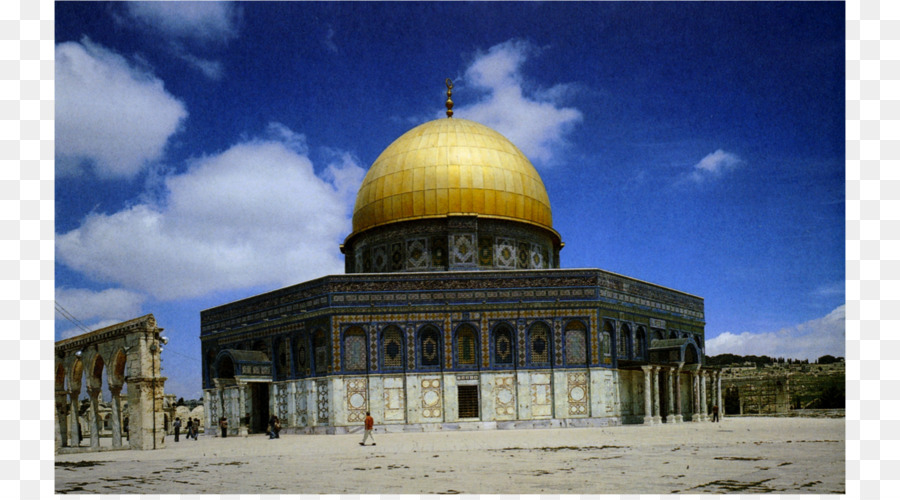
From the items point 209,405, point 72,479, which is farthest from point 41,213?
point 209,405

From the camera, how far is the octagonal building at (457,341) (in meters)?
29.2

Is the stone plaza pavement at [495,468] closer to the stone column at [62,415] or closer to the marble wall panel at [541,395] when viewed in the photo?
the stone column at [62,415]

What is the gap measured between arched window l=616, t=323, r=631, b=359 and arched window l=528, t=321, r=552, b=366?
2.72 m

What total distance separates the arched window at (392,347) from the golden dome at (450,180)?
19.8ft

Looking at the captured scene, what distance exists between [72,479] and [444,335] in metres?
17.1

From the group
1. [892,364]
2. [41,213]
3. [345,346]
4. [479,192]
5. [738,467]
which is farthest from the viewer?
[479,192]

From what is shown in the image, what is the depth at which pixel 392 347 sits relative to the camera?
29453mm

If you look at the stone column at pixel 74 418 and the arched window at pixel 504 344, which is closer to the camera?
the stone column at pixel 74 418

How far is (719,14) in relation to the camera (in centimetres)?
1455

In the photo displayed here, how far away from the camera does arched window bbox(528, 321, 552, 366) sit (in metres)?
29.6

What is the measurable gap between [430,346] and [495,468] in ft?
52.6

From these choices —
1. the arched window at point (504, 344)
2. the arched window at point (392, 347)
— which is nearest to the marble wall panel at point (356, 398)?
the arched window at point (392, 347)

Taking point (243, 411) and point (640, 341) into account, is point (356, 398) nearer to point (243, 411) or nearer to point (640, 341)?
point (243, 411)

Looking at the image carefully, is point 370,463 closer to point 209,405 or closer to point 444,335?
point 444,335
